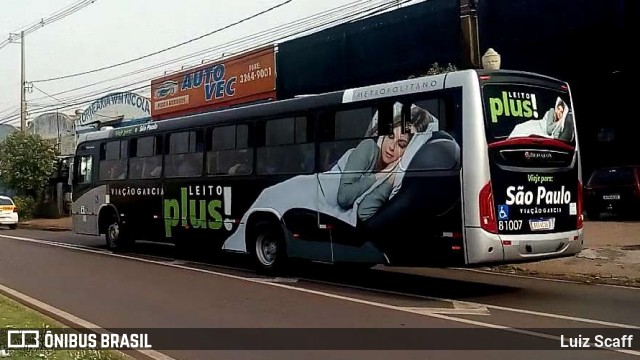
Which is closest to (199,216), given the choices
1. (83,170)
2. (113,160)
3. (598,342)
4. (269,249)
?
(269,249)

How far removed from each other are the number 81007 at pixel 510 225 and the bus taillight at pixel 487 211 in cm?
9

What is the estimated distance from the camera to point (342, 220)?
11547 mm

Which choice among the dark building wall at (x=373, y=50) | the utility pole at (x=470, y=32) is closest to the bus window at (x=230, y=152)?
the utility pole at (x=470, y=32)

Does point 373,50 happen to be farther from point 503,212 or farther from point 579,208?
point 503,212

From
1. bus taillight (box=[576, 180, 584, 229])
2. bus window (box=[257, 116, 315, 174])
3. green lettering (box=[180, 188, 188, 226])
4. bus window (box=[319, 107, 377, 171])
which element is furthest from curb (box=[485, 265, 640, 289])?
green lettering (box=[180, 188, 188, 226])

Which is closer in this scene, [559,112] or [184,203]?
[559,112]

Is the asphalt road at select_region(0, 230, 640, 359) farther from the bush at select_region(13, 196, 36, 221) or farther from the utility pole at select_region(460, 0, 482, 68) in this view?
the bush at select_region(13, 196, 36, 221)

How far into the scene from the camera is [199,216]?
15.0 meters

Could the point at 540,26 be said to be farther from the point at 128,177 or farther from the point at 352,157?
the point at 128,177

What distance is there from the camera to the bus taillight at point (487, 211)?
951cm

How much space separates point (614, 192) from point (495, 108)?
9989 mm

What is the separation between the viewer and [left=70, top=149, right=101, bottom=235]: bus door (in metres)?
19.0

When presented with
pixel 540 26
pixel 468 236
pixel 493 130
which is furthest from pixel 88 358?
pixel 540 26

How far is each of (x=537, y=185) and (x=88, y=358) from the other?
256 inches
